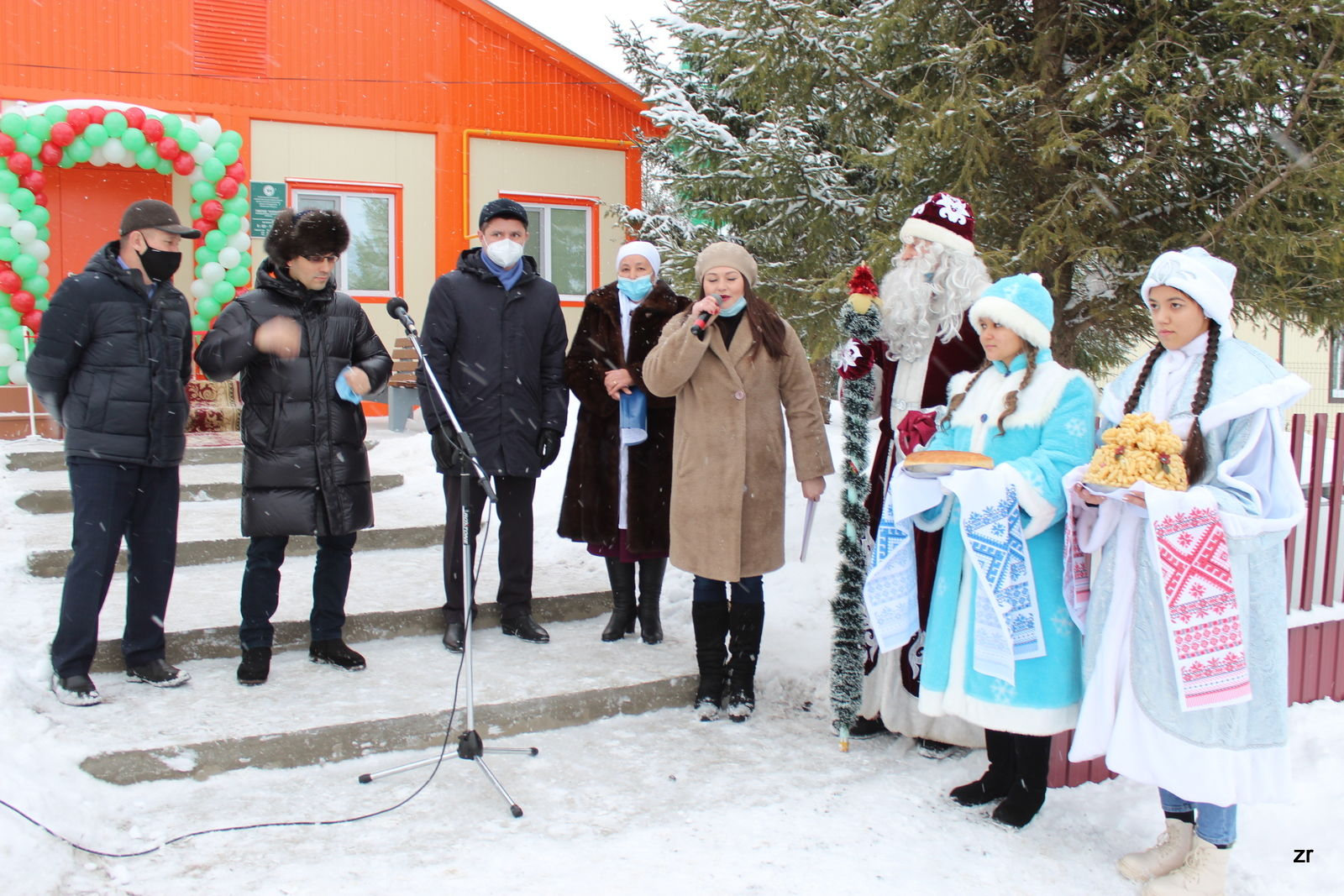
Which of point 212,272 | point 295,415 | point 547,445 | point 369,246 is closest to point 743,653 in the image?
point 547,445

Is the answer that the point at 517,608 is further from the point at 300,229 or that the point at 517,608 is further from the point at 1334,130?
the point at 1334,130

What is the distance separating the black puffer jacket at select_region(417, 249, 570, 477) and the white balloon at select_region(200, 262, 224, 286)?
5881 millimetres

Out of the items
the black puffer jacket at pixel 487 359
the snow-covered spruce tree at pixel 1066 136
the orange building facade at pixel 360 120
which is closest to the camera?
the black puffer jacket at pixel 487 359

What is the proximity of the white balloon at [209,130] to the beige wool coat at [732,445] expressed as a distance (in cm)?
755

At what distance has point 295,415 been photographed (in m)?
4.37

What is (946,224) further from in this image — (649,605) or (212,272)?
(212,272)

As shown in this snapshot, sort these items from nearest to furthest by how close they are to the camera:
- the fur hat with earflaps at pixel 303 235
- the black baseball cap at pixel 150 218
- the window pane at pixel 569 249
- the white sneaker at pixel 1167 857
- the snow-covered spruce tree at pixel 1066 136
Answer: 1. the white sneaker at pixel 1167 857
2. the black baseball cap at pixel 150 218
3. the fur hat with earflaps at pixel 303 235
4. the snow-covered spruce tree at pixel 1066 136
5. the window pane at pixel 569 249

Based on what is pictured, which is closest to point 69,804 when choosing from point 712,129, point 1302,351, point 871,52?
point 871,52

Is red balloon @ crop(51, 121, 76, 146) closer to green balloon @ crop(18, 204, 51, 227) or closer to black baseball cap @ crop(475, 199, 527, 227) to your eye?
green balloon @ crop(18, 204, 51, 227)

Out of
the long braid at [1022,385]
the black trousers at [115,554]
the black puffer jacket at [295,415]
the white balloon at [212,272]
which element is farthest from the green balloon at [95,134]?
the long braid at [1022,385]

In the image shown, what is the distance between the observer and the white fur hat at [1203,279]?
2988 mm

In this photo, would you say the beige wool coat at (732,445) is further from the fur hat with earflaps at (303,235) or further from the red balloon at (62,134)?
the red balloon at (62,134)

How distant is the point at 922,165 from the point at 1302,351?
1863cm

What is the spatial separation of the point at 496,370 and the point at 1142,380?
2.88 metres
